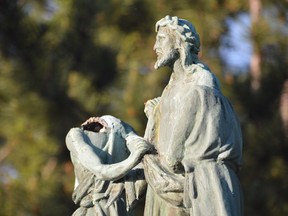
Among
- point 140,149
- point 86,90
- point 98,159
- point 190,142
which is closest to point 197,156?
point 190,142

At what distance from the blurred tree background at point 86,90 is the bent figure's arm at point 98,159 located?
867 centimetres

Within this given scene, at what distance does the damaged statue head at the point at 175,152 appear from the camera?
733 centimetres

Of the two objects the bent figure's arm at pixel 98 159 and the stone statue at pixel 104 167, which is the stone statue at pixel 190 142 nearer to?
the bent figure's arm at pixel 98 159

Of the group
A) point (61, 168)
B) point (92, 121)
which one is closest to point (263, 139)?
point (61, 168)

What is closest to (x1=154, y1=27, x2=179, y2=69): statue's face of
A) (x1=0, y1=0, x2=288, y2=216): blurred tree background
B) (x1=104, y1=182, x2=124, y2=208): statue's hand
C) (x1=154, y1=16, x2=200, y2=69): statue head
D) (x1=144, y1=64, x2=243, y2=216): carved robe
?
(x1=154, y1=16, x2=200, y2=69): statue head

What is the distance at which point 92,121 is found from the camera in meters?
8.33

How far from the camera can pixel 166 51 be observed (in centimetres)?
773

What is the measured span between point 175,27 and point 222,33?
1319cm

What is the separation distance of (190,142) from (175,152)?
103 millimetres

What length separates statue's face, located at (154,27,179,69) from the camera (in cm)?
771

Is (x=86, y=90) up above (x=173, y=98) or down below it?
above

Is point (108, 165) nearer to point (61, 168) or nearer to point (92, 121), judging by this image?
point (92, 121)

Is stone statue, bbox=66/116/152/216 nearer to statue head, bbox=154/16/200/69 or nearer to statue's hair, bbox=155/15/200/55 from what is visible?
statue head, bbox=154/16/200/69

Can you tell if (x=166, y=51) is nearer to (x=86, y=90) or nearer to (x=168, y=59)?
(x=168, y=59)
